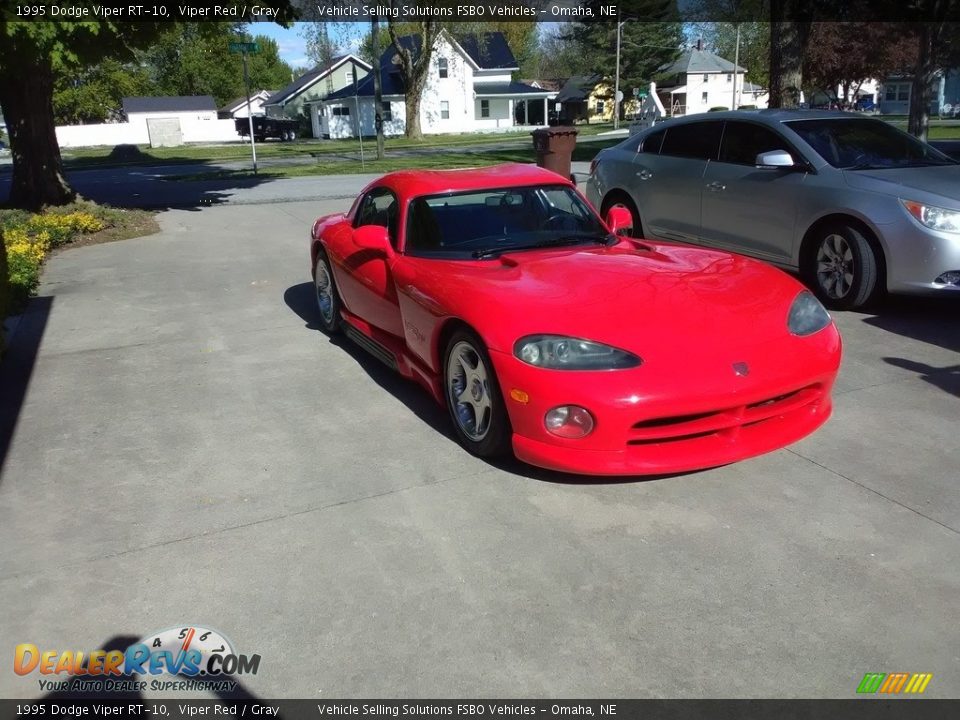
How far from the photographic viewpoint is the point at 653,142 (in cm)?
888

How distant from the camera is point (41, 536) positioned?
3.70 meters

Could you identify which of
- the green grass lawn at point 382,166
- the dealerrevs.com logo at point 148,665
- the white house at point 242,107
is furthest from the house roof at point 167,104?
the dealerrevs.com logo at point 148,665

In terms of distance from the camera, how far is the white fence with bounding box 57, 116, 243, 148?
60250 millimetres

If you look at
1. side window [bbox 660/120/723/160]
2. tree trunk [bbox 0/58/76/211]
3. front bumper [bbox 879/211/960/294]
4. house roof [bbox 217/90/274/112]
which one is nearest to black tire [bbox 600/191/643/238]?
side window [bbox 660/120/723/160]

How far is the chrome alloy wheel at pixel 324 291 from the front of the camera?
6.65m

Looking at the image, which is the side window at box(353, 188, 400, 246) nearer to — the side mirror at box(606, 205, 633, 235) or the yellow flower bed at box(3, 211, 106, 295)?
the side mirror at box(606, 205, 633, 235)

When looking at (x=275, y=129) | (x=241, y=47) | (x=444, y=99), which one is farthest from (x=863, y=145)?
(x=275, y=129)

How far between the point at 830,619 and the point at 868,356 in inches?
132

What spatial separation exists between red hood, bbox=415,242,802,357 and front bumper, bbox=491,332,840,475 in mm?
164

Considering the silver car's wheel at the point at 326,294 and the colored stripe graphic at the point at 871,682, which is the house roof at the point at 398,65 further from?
the colored stripe graphic at the point at 871,682

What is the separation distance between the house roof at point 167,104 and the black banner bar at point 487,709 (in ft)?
233

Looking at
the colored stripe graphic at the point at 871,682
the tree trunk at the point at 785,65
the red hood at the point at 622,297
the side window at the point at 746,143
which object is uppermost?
the tree trunk at the point at 785,65

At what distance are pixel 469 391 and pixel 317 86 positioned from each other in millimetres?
68737

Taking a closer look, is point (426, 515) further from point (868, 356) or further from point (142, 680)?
point (868, 356)
